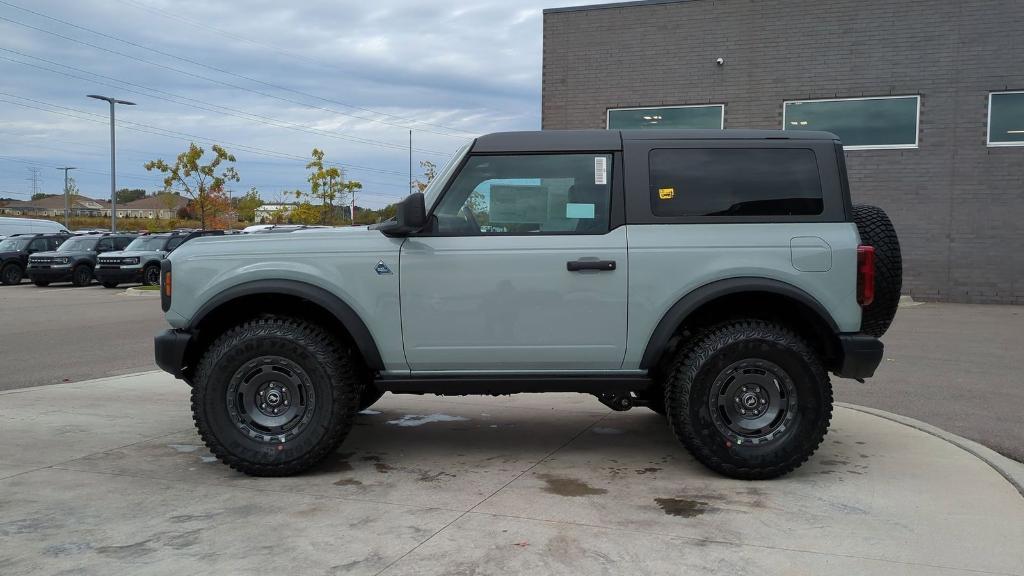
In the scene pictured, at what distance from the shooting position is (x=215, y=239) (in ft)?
16.7

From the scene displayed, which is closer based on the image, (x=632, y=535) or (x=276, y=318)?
(x=632, y=535)

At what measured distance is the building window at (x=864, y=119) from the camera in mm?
17078

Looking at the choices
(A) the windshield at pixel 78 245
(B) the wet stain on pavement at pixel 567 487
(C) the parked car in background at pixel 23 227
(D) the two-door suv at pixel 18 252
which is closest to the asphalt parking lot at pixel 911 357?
(B) the wet stain on pavement at pixel 567 487

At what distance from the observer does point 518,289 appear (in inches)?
191

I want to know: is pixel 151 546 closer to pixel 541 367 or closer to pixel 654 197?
pixel 541 367

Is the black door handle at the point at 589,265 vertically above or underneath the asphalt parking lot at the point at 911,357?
above

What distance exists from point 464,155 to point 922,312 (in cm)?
1300

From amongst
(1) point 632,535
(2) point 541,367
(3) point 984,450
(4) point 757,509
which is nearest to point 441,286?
(2) point 541,367

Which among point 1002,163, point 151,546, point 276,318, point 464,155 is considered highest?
point 1002,163

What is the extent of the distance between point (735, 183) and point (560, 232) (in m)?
1.11

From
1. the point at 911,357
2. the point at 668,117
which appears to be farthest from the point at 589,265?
the point at 668,117

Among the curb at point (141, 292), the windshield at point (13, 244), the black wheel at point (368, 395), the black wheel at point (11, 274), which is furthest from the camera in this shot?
the windshield at point (13, 244)

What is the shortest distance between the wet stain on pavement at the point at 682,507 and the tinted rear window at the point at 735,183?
1687mm

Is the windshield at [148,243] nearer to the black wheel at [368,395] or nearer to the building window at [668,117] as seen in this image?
the building window at [668,117]
